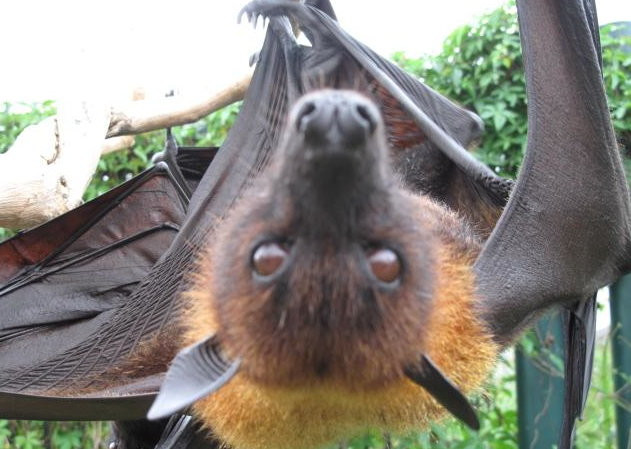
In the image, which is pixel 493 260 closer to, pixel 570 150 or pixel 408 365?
pixel 570 150

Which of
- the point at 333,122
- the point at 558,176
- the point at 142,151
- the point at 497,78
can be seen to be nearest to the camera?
the point at 333,122

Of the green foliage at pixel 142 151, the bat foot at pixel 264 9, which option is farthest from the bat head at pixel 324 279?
the green foliage at pixel 142 151

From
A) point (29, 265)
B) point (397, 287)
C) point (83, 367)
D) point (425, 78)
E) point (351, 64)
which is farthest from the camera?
point (425, 78)

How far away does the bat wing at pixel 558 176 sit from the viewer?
1979 millimetres

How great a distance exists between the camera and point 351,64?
2.49 metres

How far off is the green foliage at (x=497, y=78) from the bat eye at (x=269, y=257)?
3.08m

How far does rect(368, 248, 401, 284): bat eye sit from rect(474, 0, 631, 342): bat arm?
85 centimetres

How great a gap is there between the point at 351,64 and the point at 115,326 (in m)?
1.24

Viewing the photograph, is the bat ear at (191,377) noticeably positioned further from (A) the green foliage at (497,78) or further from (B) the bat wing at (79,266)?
(A) the green foliage at (497,78)

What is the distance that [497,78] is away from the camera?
4.08 m

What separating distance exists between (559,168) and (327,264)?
1.13 m

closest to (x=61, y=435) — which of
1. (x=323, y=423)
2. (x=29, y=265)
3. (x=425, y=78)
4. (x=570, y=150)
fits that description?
(x=29, y=265)

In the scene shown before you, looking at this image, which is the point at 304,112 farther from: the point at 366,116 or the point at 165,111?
the point at 165,111

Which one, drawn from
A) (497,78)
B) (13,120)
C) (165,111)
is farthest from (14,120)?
(497,78)
